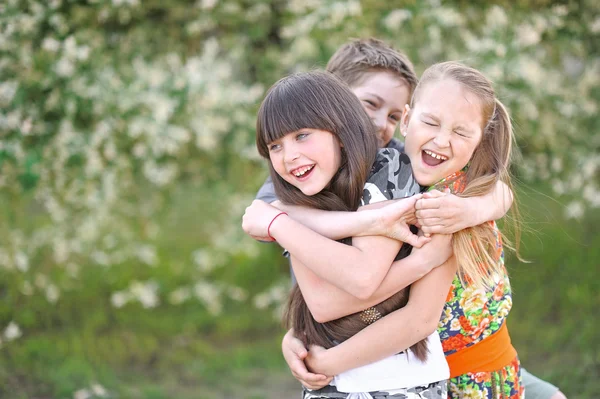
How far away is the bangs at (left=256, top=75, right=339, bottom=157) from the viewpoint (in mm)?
1709

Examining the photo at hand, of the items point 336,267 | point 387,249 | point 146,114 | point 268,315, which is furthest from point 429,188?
point 268,315

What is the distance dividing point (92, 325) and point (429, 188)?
11.8 feet

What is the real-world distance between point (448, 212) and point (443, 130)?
0.76 feet

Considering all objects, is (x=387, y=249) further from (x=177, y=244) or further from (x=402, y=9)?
(x=177, y=244)

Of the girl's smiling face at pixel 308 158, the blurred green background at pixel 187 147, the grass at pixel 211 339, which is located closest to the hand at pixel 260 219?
the girl's smiling face at pixel 308 158

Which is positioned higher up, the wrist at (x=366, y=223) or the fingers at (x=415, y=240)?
the wrist at (x=366, y=223)

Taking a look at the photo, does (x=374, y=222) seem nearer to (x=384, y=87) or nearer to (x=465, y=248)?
(x=465, y=248)

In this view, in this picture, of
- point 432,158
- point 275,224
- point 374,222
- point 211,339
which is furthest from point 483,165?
point 211,339

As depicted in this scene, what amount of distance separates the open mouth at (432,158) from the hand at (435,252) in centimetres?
21

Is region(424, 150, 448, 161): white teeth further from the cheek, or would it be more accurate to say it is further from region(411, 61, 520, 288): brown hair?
the cheek

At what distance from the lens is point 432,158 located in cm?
177

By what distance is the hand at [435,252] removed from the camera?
5.51ft

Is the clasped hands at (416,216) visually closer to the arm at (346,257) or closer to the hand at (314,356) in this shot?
the arm at (346,257)

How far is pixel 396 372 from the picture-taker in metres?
1.70
